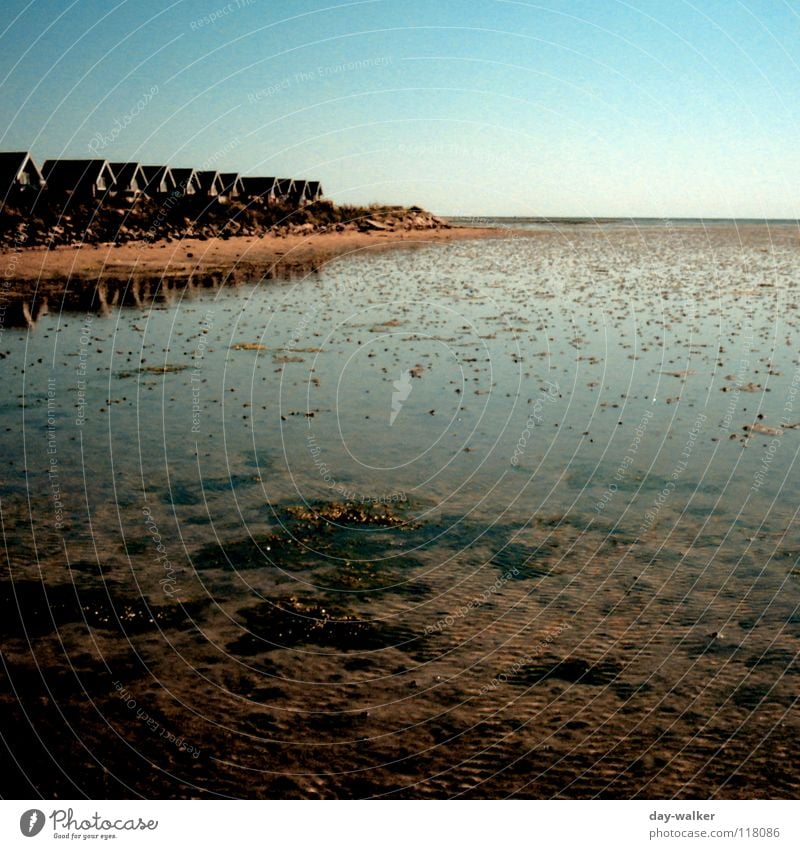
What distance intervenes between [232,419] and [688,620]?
35.0ft

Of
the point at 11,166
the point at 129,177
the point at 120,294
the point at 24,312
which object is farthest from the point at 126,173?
the point at 24,312

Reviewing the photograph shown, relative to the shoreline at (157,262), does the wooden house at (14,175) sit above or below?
above

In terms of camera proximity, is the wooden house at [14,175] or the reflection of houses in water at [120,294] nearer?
the reflection of houses in water at [120,294]

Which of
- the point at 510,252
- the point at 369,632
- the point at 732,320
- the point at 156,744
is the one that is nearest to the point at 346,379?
the point at 369,632

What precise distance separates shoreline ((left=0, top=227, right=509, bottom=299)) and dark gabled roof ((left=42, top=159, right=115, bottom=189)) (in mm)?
21916

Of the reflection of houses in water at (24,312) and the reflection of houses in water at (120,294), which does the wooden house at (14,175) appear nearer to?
the reflection of houses in water at (120,294)

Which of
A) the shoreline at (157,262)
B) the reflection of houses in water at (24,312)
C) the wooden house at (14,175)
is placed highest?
the wooden house at (14,175)

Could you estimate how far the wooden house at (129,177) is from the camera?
87331 mm

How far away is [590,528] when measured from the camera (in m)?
11.4

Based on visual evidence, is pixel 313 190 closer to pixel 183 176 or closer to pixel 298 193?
pixel 298 193

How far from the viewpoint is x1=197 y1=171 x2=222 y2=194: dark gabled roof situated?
307 ft

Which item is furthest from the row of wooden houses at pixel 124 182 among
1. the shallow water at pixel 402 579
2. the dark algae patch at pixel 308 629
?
the dark algae patch at pixel 308 629

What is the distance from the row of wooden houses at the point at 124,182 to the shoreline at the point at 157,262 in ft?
23.2

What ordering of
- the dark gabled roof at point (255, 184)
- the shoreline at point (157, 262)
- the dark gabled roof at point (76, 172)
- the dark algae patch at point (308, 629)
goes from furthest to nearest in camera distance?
the dark gabled roof at point (255, 184)
the dark gabled roof at point (76, 172)
the shoreline at point (157, 262)
the dark algae patch at point (308, 629)
